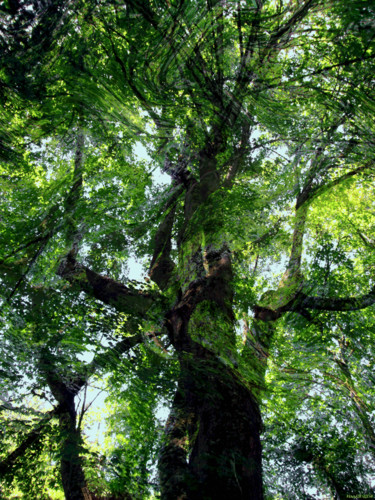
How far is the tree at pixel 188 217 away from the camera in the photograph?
3.13 metres

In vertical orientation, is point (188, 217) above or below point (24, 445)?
above

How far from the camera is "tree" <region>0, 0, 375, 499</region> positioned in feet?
10.3

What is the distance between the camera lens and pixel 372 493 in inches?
216

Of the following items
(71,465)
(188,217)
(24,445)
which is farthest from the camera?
(188,217)

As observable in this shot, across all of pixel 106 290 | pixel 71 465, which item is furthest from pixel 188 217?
pixel 71 465

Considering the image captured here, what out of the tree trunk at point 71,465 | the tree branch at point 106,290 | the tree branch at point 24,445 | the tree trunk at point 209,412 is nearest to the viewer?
the tree trunk at point 209,412

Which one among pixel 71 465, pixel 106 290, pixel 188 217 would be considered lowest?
pixel 71 465

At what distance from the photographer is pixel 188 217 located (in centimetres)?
626

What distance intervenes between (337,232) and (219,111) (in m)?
5.74

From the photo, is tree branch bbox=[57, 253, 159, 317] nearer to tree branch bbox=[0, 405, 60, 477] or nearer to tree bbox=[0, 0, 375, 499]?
tree bbox=[0, 0, 375, 499]

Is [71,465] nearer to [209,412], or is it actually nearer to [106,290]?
[106,290]

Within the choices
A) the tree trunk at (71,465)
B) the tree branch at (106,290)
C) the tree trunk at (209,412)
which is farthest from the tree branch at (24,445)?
the tree trunk at (209,412)

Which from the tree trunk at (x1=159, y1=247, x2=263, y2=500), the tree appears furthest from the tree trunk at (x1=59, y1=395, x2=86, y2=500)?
the tree trunk at (x1=159, y1=247, x2=263, y2=500)

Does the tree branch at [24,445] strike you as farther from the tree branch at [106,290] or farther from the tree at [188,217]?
the tree branch at [106,290]
